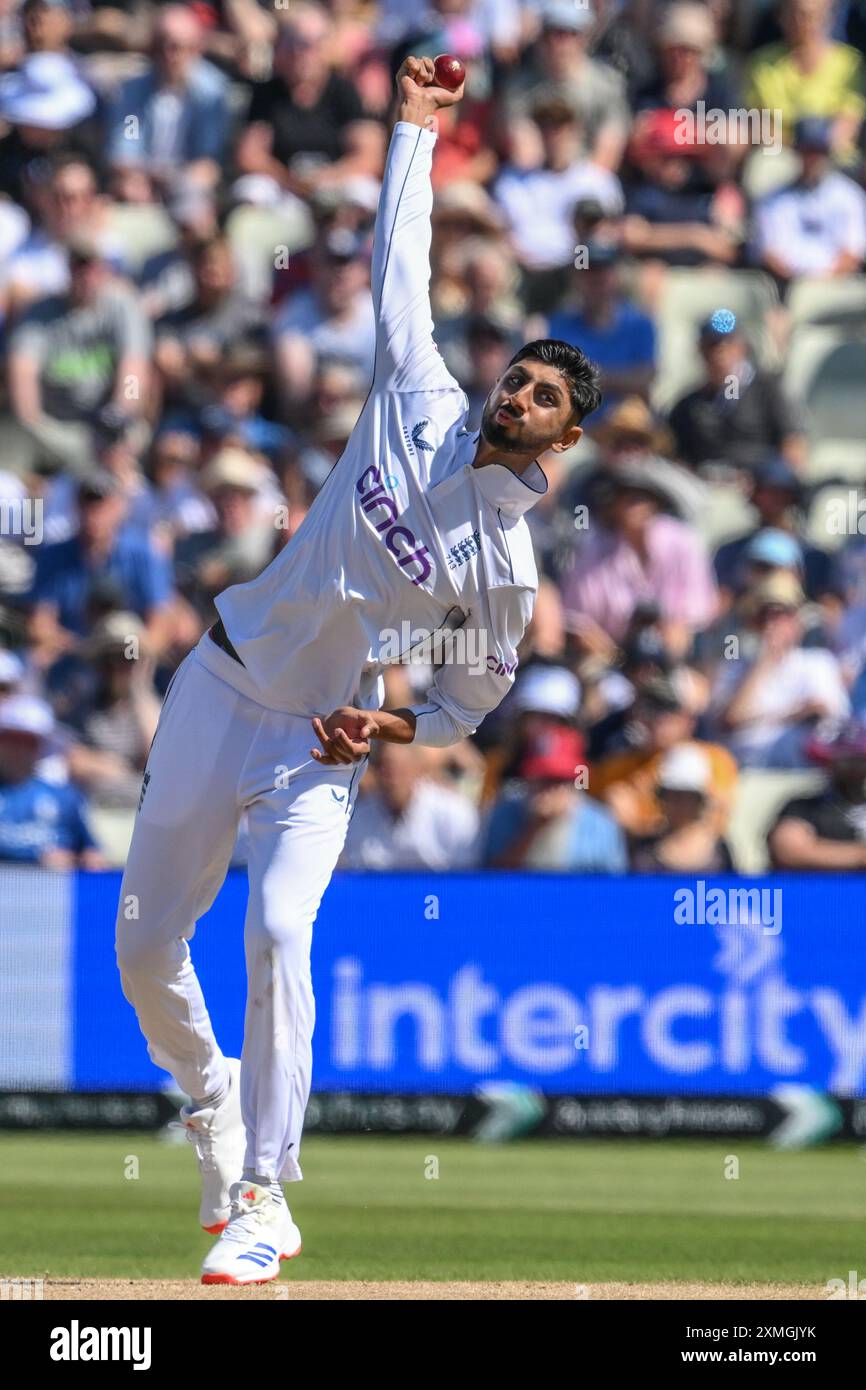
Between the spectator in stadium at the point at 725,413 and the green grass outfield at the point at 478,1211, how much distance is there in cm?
464

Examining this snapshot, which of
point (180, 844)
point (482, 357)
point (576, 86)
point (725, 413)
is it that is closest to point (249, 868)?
point (180, 844)

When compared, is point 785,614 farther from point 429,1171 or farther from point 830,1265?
point 830,1265

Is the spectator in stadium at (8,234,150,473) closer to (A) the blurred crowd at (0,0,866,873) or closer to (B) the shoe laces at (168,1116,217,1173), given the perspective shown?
(A) the blurred crowd at (0,0,866,873)

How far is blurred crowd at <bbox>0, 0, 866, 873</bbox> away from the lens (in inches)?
439

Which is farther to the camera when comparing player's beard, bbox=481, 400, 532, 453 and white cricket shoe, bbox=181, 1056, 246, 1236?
white cricket shoe, bbox=181, 1056, 246, 1236

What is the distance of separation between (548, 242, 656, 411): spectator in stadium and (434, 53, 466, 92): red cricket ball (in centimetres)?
684

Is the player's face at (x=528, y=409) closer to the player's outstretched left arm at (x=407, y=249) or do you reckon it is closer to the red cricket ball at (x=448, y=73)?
the player's outstretched left arm at (x=407, y=249)

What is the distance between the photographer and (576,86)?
14.4 metres

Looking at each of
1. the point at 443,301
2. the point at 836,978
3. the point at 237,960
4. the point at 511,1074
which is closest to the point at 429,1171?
the point at 511,1074

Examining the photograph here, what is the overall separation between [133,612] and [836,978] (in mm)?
4375

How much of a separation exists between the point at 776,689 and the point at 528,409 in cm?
603

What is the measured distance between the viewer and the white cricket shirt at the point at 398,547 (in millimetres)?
6309

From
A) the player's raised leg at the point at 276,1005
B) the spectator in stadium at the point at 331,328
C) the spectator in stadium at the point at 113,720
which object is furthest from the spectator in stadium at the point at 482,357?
the player's raised leg at the point at 276,1005

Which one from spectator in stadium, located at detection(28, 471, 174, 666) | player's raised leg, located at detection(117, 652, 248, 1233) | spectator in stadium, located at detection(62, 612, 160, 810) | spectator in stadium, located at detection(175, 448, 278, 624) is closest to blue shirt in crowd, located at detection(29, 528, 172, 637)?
spectator in stadium, located at detection(28, 471, 174, 666)
